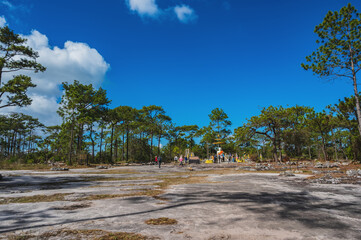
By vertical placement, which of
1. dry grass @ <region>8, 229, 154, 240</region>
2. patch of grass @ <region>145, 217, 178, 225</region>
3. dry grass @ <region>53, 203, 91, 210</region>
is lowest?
dry grass @ <region>53, 203, 91, 210</region>

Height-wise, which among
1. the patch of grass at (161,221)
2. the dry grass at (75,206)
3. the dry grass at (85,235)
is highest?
the dry grass at (85,235)

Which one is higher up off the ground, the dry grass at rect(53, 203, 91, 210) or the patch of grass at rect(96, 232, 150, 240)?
the patch of grass at rect(96, 232, 150, 240)

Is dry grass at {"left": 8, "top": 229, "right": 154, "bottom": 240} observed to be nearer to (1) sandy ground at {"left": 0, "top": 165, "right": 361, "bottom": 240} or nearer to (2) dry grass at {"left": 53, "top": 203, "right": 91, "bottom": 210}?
(1) sandy ground at {"left": 0, "top": 165, "right": 361, "bottom": 240}

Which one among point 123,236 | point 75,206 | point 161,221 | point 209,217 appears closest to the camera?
point 123,236

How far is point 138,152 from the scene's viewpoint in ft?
133

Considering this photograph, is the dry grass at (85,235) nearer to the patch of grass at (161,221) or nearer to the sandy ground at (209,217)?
the sandy ground at (209,217)

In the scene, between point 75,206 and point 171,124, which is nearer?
point 75,206

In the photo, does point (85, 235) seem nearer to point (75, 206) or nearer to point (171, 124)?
point (75, 206)

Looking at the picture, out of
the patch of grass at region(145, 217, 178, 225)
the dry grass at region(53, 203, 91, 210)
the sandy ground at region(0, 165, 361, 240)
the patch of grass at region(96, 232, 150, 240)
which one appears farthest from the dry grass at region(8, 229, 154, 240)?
the dry grass at region(53, 203, 91, 210)

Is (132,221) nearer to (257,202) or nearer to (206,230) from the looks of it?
(206,230)

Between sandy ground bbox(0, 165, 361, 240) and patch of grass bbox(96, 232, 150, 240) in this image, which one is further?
sandy ground bbox(0, 165, 361, 240)

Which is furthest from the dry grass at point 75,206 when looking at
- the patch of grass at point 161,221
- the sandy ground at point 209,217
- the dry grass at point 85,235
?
the patch of grass at point 161,221

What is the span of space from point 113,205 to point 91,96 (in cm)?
2828

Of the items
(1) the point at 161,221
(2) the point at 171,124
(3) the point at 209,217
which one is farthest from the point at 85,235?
(2) the point at 171,124
